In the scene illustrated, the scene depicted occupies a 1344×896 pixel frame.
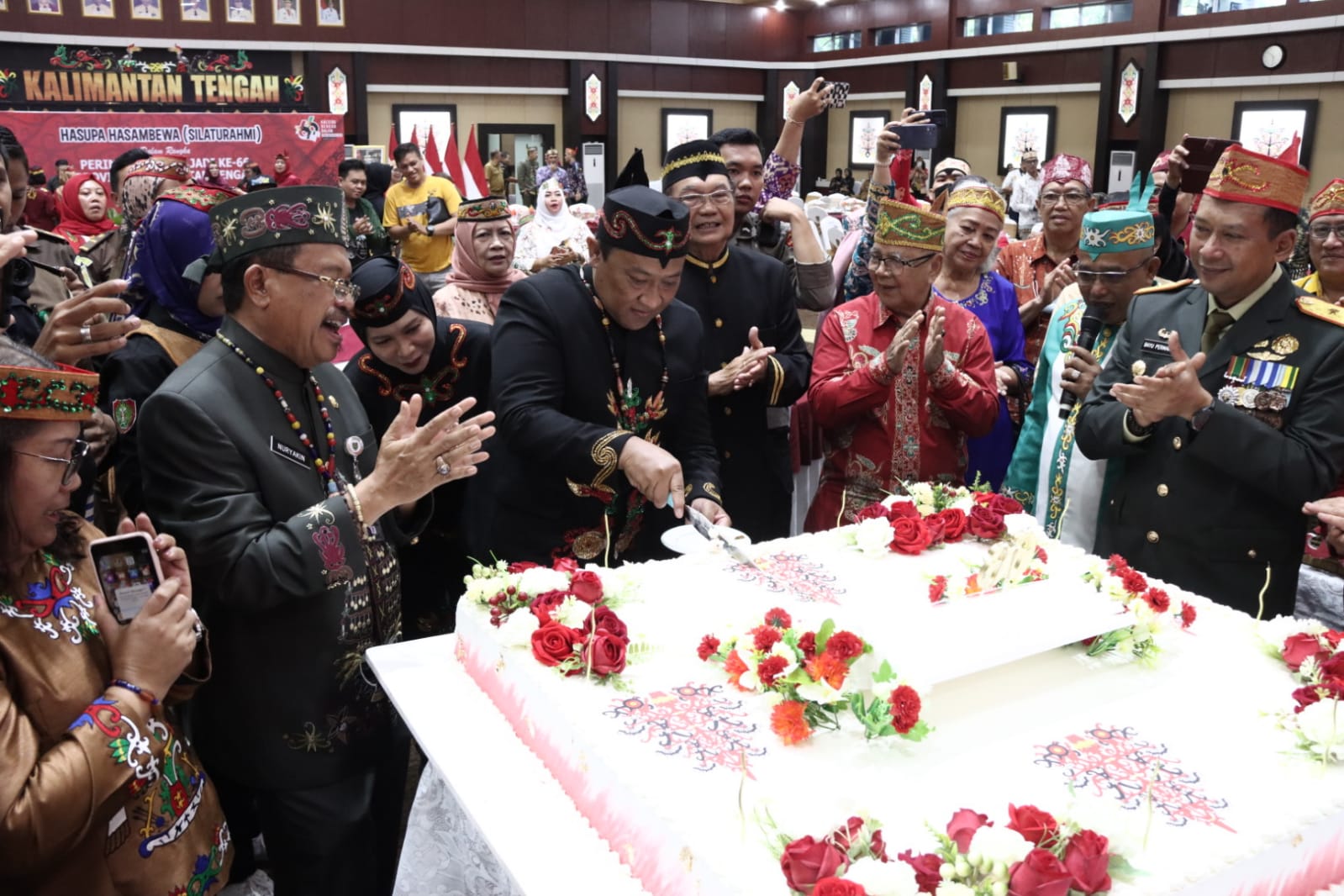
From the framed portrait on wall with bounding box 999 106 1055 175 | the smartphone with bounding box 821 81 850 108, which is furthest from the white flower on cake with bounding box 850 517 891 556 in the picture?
the framed portrait on wall with bounding box 999 106 1055 175

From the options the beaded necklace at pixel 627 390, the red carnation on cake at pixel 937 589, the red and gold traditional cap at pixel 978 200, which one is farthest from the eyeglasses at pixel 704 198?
the red carnation on cake at pixel 937 589

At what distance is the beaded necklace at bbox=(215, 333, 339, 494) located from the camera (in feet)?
6.06

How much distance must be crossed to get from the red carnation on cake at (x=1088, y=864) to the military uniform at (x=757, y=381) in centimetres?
200

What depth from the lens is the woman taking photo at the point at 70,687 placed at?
1.32 meters

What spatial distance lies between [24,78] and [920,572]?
13353 millimetres

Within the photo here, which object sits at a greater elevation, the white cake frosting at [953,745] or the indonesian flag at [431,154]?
the indonesian flag at [431,154]

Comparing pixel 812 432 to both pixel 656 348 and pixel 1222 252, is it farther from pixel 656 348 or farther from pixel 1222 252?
pixel 1222 252

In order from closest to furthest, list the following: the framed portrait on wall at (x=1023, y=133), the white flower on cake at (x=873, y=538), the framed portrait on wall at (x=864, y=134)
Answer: the white flower on cake at (x=873, y=538), the framed portrait on wall at (x=1023, y=133), the framed portrait on wall at (x=864, y=134)

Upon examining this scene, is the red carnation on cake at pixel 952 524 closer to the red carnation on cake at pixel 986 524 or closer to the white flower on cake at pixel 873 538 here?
the red carnation on cake at pixel 986 524

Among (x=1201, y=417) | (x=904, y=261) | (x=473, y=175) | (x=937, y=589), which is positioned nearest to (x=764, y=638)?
(x=937, y=589)

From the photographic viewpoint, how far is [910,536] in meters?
2.16

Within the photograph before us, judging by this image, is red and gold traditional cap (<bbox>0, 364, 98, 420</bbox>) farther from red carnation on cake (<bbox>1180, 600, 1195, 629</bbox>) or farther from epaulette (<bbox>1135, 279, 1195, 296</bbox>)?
epaulette (<bbox>1135, 279, 1195, 296</bbox>)

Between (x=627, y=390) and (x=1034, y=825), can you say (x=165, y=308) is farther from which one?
(x=1034, y=825)

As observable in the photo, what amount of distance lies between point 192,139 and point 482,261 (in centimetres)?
572
